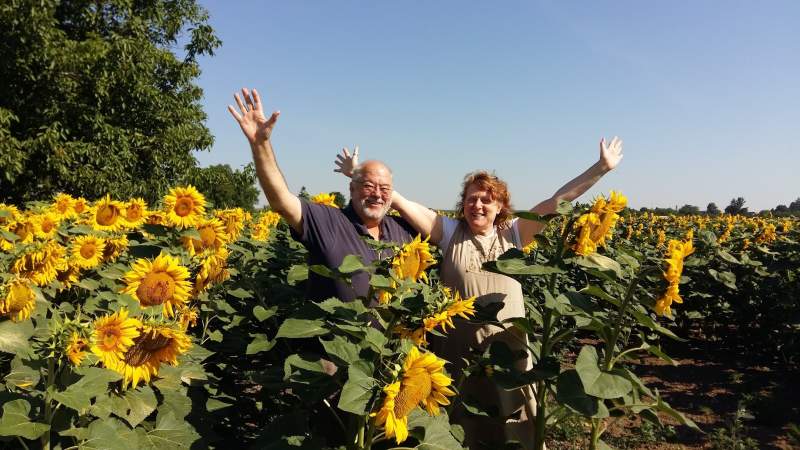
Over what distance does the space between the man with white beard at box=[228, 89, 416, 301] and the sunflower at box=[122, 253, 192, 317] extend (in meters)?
0.55

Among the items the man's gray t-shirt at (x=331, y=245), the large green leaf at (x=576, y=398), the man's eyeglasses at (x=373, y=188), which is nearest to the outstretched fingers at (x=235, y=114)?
the man's gray t-shirt at (x=331, y=245)

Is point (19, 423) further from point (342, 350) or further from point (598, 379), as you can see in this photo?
point (598, 379)

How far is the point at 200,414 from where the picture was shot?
2.15 metres

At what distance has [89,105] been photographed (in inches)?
483

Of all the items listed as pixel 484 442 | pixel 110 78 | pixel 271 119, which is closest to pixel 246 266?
pixel 271 119

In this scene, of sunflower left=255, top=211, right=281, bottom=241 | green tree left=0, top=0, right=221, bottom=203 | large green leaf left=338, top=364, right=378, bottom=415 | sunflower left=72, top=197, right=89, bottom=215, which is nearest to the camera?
large green leaf left=338, top=364, right=378, bottom=415

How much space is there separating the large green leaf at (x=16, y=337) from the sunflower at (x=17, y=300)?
3 centimetres

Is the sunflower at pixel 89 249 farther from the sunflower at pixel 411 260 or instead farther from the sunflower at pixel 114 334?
the sunflower at pixel 411 260

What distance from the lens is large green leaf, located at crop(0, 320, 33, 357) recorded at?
65.5 inches

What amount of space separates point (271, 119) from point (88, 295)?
1.22 metres

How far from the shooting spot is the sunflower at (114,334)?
162 cm

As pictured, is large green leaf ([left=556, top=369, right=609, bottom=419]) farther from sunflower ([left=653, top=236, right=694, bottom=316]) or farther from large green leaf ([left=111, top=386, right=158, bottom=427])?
large green leaf ([left=111, top=386, right=158, bottom=427])

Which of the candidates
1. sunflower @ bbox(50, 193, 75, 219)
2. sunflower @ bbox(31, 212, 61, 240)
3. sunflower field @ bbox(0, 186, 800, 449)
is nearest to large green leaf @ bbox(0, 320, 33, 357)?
sunflower field @ bbox(0, 186, 800, 449)

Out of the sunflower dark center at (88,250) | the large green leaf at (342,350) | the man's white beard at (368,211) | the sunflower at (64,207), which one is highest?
the sunflower at (64,207)
